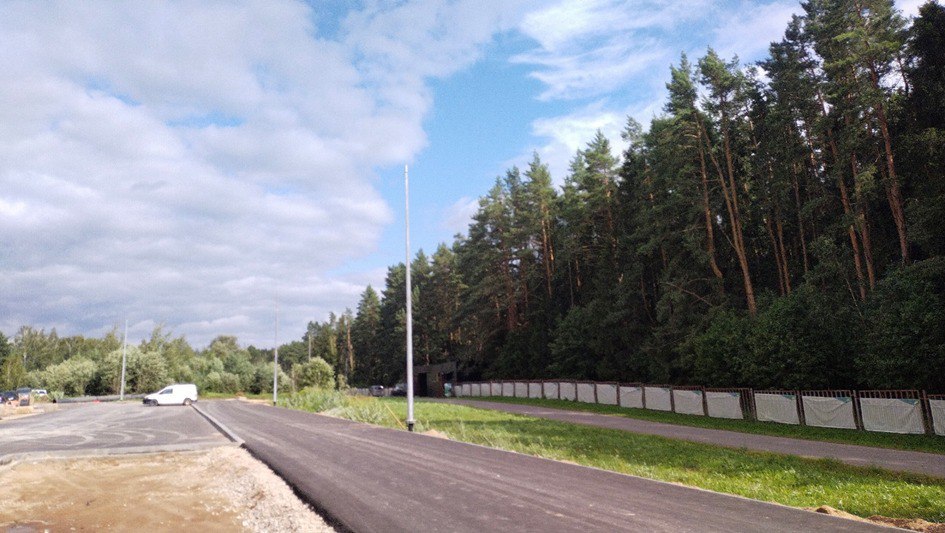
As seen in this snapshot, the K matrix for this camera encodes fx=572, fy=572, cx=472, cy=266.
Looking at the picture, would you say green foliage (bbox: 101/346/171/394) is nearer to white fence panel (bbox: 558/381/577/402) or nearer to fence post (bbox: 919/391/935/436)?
white fence panel (bbox: 558/381/577/402)

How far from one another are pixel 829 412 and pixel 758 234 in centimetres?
2039

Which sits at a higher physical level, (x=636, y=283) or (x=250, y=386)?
(x=636, y=283)

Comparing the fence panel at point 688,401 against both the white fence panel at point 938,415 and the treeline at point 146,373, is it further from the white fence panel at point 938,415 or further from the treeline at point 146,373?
the treeline at point 146,373

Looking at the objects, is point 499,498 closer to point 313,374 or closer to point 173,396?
point 173,396

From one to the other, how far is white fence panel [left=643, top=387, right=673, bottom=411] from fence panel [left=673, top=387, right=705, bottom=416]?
1.76 ft

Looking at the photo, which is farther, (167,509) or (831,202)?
(831,202)

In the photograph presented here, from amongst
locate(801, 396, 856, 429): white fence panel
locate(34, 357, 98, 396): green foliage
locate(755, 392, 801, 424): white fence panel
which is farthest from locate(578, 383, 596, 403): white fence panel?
locate(34, 357, 98, 396): green foliage

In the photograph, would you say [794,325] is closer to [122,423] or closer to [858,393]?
[858,393]

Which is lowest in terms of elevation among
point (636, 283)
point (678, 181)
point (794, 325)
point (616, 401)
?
point (616, 401)

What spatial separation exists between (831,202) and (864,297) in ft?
23.3

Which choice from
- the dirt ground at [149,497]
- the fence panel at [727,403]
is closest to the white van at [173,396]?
the dirt ground at [149,497]

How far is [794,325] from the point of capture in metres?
29.1

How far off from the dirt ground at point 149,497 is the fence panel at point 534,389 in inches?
1476

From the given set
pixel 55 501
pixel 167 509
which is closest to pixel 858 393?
pixel 167 509
